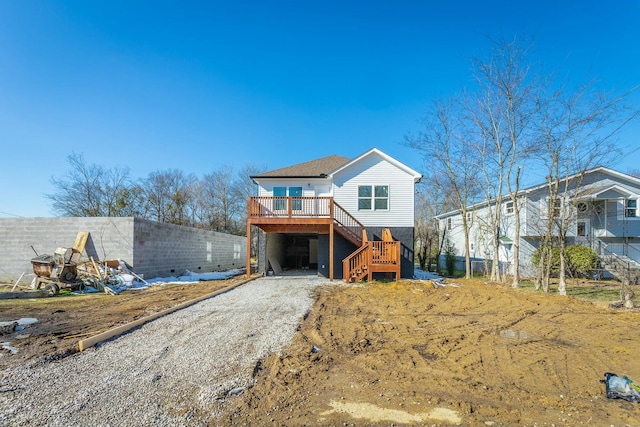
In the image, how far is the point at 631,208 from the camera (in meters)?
18.1

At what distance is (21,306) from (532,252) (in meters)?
22.4

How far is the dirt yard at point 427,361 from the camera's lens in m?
3.09

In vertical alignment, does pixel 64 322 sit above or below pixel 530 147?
below

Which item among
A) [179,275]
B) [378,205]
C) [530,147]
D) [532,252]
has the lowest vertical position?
[179,275]

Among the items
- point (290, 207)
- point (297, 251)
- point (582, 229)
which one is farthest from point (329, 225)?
point (582, 229)

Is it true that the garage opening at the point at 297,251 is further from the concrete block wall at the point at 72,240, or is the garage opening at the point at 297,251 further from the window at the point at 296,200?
the concrete block wall at the point at 72,240

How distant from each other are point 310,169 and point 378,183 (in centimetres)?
381

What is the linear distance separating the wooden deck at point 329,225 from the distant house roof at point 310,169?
1.53 m

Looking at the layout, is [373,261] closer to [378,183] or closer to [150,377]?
[378,183]

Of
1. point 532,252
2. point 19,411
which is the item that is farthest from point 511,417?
point 532,252

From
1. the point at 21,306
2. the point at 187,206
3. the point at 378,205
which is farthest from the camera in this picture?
the point at 187,206

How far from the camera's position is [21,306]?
8.29 metres

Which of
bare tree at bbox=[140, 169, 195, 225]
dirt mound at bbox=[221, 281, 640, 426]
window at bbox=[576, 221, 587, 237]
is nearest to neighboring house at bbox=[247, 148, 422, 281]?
dirt mound at bbox=[221, 281, 640, 426]

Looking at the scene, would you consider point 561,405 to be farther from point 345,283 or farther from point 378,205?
point 378,205
